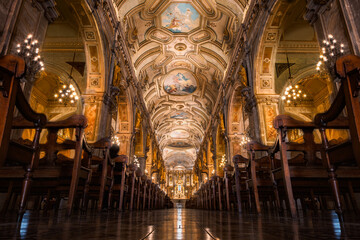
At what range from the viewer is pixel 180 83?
61.6 ft

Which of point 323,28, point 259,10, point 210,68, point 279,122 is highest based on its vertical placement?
point 210,68

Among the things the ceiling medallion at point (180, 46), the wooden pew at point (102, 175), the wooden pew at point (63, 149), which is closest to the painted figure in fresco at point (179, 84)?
the ceiling medallion at point (180, 46)

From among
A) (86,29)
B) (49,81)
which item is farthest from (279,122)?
(49,81)

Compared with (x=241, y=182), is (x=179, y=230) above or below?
below

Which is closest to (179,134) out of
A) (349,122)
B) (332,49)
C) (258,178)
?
(258,178)

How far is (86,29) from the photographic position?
26.6 ft

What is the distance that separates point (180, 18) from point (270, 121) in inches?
305

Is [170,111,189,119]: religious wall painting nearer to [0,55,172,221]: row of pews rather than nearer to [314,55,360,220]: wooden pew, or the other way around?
[0,55,172,221]: row of pews

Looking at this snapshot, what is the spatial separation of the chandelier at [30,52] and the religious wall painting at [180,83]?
43.8 ft

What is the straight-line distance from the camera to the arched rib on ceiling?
11.2 metres

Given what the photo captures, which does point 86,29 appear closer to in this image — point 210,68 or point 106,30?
point 106,30

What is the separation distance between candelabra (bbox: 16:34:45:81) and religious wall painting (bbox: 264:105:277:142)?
7102 mm

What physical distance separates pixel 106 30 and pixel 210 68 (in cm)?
855

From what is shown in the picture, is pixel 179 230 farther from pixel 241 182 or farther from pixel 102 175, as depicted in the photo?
pixel 241 182
